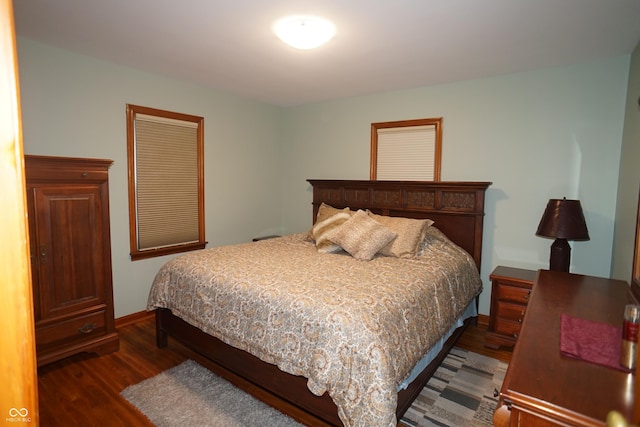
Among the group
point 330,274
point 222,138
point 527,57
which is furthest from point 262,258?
point 527,57

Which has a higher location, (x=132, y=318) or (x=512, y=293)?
(x=512, y=293)

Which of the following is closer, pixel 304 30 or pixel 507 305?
pixel 304 30

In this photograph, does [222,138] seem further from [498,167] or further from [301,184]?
[498,167]

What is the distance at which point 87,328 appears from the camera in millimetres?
2621

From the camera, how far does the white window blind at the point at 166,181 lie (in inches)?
132

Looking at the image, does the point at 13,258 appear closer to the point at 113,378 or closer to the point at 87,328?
the point at 113,378

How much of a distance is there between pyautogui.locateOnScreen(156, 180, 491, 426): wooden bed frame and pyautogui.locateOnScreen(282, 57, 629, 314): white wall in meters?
0.19

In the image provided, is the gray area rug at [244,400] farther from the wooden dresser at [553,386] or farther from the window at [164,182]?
the window at [164,182]

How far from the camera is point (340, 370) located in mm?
1668

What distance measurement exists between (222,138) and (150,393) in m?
2.83

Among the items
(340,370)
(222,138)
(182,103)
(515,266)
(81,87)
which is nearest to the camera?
(340,370)

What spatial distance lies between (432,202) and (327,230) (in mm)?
1174

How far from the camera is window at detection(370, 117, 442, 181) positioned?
3.59m

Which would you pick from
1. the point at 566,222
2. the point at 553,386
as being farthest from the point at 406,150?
the point at 553,386
